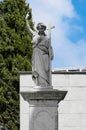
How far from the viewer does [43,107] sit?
44.4 feet

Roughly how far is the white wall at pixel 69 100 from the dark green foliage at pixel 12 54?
1052 cm

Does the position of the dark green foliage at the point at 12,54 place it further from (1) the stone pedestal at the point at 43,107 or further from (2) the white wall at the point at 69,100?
(1) the stone pedestal at the point at 43,107

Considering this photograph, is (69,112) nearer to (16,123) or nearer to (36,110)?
(36,110)

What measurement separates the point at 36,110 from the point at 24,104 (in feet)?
18.0

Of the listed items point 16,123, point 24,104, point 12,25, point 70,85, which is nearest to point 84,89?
point 70,85

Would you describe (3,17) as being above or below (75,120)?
above

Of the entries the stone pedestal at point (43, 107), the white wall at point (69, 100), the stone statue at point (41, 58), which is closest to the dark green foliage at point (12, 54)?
the white wall at point (69, 100)

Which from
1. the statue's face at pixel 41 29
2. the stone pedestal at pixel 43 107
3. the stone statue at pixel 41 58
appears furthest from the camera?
the statue's face at pixel 41 29

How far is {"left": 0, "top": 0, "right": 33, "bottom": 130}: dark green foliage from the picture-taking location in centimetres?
2998

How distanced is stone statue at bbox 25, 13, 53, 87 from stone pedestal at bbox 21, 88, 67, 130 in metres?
0.28

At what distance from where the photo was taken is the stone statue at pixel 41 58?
1370 centimetres

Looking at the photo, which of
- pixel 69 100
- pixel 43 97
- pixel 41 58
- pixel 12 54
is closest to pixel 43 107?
pixel 43 97

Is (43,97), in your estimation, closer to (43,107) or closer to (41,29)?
(43,107)

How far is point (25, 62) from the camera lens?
30.8 metres
